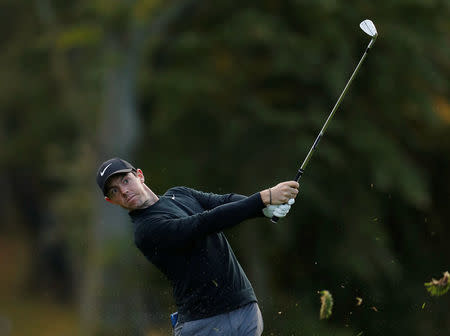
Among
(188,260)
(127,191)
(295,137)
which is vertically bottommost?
(295,137)

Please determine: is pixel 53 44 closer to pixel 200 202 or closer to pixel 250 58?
pixel 250 58

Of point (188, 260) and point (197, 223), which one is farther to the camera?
point (188, 260)

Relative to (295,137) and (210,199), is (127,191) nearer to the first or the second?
(210,199)

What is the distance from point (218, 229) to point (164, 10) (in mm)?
12898

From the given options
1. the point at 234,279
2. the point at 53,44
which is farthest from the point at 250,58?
the point at 234,279

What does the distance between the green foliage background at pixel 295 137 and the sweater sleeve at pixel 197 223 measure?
7.59 meters

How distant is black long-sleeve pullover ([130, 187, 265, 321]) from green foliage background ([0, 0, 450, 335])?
733cm

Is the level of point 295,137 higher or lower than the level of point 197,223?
lower

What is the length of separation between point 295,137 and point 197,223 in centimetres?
1067

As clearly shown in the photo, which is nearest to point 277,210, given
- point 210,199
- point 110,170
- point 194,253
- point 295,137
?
point 194,253

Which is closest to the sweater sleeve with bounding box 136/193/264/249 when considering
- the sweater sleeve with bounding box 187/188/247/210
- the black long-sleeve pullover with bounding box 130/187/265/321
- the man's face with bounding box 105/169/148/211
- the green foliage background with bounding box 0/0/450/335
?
the black long-sleeve pullover with bounding box 130/187/265/321

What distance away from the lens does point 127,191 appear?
5.56 metres

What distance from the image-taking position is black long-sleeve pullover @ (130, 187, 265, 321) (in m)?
5.26

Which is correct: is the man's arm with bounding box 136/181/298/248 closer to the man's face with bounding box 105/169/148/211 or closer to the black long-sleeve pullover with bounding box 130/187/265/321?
the black long-sleeve pullover with bounding box 130/187/265/321
